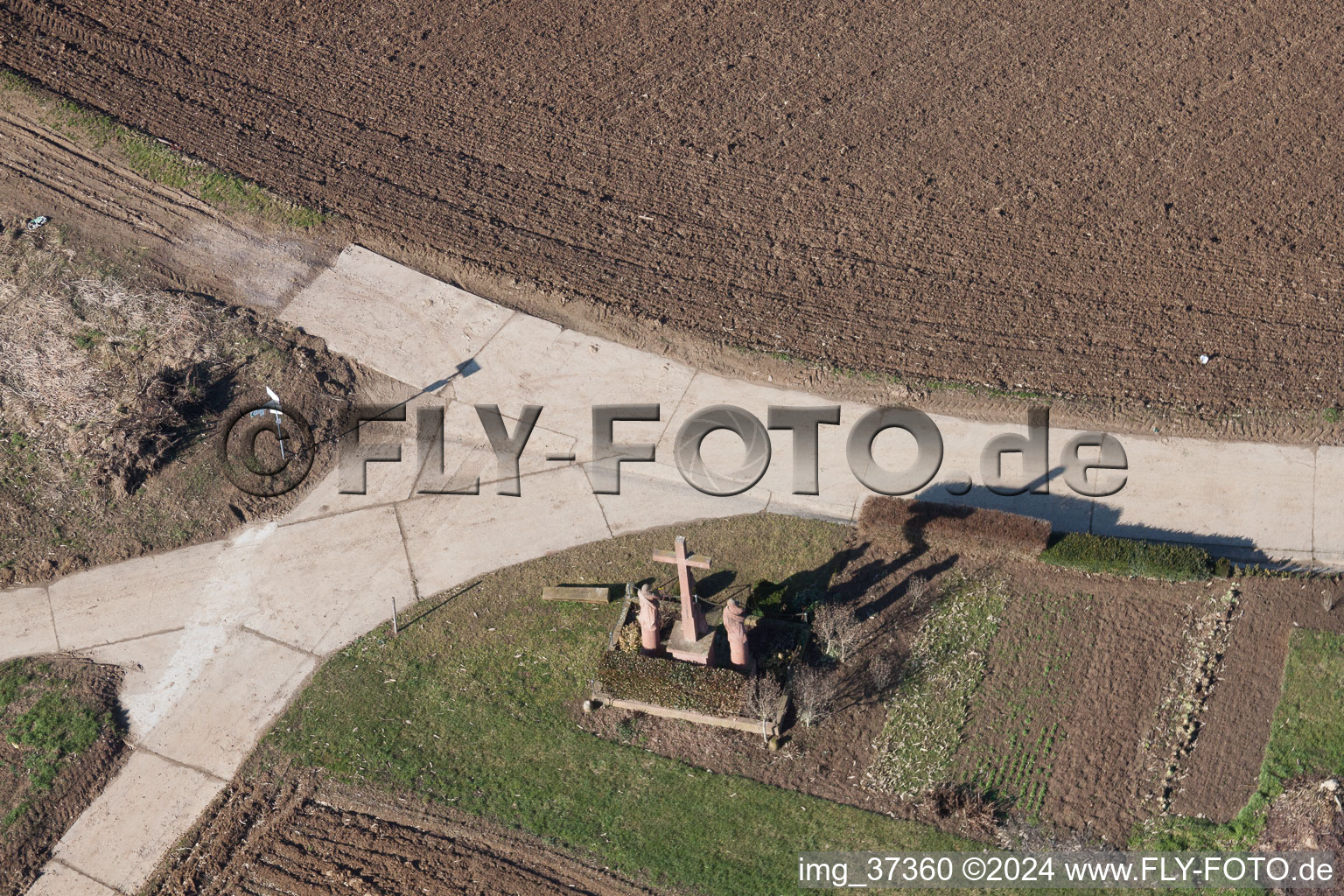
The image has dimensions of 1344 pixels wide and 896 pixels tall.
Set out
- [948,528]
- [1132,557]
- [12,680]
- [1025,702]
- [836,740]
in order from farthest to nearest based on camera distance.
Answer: [948,528] < [1132,557] < [12,680] < [1025,702] < [836,740]

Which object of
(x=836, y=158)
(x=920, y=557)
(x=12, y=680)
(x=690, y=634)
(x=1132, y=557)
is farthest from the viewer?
(x=836, y=158)

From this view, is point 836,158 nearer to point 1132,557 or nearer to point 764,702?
point 1132,557

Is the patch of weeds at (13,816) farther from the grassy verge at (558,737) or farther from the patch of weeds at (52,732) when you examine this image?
the grassy verge at (558,737)

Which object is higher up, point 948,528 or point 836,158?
point 836,158

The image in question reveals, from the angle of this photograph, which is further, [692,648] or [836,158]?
[836,158]

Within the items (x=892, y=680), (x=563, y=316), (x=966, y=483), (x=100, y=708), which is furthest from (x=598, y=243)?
(x=100, y=708)

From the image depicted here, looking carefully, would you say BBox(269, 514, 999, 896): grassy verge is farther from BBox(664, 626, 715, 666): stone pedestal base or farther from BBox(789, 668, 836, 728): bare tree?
BBox(664, 626, 715, 666): stone pedestal base

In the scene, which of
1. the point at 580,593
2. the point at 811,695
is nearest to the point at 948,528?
the point at 811,695

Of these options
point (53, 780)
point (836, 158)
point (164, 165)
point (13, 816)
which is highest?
point (836, 158)
